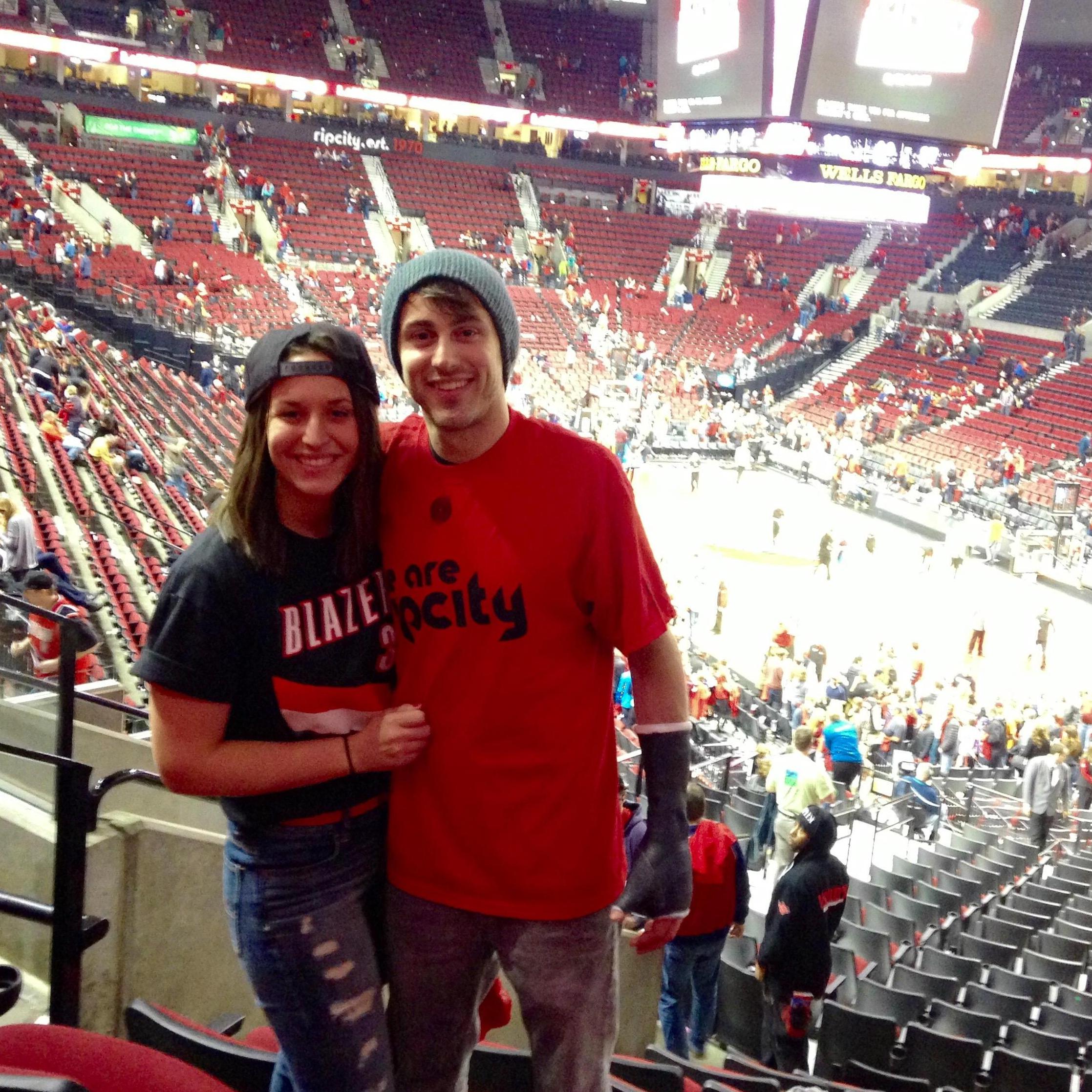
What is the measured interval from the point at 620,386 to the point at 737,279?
10116 mm

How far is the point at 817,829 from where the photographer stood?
14.9 feet

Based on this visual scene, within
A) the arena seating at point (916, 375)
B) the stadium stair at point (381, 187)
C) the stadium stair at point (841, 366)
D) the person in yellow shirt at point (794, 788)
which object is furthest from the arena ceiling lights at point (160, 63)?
the person in yellow shirt at point (794, 788)

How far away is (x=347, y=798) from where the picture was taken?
2.00 metres

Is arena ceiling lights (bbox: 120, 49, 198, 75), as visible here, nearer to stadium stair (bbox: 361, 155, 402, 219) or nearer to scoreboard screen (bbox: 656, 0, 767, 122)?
stadium stair (bbox: 361, 155, 402, 219)

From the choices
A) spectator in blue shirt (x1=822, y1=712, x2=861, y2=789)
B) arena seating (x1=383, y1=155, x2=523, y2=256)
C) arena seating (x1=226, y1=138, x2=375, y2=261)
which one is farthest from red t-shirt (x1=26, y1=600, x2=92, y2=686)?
arena seating (x1=383, y1=155, x2=523, y2=256)

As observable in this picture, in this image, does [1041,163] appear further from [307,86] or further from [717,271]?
[307,86]

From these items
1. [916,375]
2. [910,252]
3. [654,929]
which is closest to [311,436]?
[654,929]

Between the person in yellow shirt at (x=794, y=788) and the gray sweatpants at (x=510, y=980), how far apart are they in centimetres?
398

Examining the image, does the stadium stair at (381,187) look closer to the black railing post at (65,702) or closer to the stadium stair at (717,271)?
the stadium stair at (717,271)

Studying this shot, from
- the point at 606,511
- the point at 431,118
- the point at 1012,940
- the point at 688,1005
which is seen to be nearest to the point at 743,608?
the point at 1012,940

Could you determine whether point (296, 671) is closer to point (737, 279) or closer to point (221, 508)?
point (221, 508)

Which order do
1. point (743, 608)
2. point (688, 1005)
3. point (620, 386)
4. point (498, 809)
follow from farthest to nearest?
point (620, 386), point (743, 608), point (688, 1005), point (498, 809)

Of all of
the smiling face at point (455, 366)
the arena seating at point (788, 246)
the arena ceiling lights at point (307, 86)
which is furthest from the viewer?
the arena seating at point (788, 246)

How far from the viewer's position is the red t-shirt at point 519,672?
1918 mm
